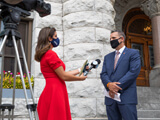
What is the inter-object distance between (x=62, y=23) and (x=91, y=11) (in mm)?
977

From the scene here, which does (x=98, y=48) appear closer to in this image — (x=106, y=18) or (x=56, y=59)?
(x=106, y=18)

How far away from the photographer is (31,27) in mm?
6578

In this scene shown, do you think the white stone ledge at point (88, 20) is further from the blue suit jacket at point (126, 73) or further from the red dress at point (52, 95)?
the red dress at point (52, 95)

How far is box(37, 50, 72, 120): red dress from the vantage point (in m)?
2.55

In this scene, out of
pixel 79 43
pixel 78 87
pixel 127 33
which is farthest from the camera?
pixel 127 33

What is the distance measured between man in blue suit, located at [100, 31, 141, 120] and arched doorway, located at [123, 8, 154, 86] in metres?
6.95

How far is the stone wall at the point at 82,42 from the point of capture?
5145 mm

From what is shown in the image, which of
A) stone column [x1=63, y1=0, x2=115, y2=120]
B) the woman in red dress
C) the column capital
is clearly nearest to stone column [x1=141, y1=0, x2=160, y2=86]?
the column capital

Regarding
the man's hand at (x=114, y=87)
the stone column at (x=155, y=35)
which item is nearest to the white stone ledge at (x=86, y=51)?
the man's hand at (x=114, y=87)

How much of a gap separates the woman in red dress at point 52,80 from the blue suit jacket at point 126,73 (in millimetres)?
950

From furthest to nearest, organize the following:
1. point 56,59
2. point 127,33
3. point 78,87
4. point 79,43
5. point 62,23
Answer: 1. point 127,33
2. point 62,23
3. point 79,43
4. point 78,87
5. point 56,59

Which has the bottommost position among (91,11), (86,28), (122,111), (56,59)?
(122,111)

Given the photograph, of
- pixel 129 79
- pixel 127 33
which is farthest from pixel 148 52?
pixel 129 79

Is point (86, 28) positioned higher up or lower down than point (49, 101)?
higher up
